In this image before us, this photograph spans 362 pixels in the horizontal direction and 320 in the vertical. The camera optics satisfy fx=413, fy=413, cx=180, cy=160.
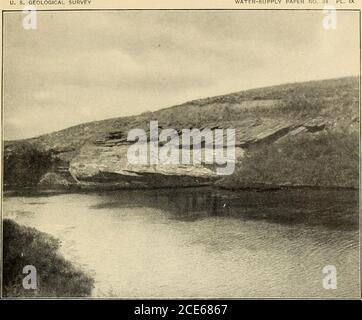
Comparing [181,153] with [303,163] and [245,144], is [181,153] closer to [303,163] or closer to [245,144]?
[245,144]

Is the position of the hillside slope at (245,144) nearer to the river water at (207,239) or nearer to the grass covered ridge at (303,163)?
the grass covered ridge at (303,163)

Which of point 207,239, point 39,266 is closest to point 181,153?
point 207,239

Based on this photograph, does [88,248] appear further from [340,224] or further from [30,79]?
[340,224]

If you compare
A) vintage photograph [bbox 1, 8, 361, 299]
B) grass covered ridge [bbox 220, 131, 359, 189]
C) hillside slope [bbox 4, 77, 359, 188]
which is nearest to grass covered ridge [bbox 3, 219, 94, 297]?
vintage photograph [bbox 1, 8, 361, 299]

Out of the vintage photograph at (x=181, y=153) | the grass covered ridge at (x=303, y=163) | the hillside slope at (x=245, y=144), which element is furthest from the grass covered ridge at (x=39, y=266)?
the grass covered ridge at (x=303, y=163)

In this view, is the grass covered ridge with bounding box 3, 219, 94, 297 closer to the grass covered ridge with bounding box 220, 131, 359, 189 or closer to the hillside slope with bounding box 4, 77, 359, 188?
the hillside slope with bounding box 4, 77, 359, 188

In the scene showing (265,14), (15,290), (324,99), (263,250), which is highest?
(265,14)
